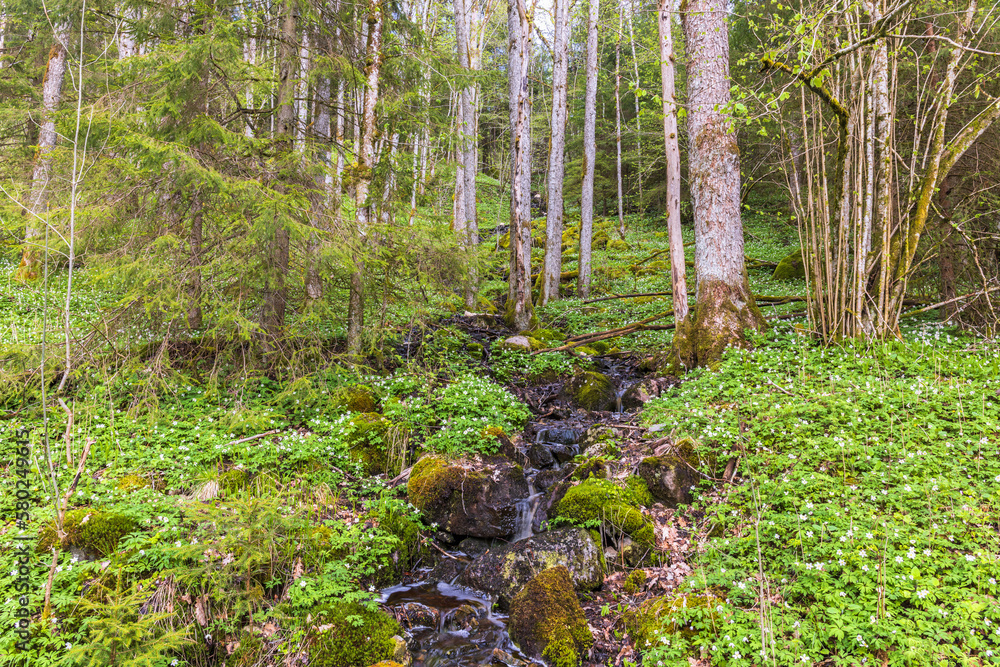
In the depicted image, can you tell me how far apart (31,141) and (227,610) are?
17.5 metres

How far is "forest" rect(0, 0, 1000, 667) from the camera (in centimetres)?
371

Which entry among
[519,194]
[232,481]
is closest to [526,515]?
[232,481]

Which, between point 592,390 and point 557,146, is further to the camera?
point 557,146

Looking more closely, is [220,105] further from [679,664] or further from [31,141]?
[31,141]

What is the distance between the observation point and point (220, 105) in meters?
7.31

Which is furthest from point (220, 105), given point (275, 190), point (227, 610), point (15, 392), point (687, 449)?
point (687, 449)

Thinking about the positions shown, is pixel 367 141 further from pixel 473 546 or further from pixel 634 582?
pixel 634 582

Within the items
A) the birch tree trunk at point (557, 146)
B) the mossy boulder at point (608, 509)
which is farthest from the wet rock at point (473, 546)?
the birch tree trunk at point (557, 146)

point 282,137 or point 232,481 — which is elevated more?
point 282,137

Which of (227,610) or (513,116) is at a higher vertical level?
(513,116)

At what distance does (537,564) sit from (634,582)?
0.89 m

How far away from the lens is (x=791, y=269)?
14.7m

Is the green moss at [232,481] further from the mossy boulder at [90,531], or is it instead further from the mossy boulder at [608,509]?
the mossy boulder at [608,509]

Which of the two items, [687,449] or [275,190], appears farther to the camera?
[275,190]
